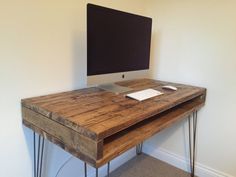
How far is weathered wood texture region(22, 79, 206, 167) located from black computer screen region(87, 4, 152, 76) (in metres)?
0.22

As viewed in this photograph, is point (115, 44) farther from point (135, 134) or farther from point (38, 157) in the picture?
point (38, 157)

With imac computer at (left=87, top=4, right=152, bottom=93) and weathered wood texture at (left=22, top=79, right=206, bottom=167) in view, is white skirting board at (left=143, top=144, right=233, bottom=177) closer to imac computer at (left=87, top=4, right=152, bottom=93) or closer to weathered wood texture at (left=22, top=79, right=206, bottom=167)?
weathered wood texture at (left=22, top=79, right=206, bottom=167)

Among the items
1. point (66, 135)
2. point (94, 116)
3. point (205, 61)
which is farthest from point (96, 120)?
point (205, 61)

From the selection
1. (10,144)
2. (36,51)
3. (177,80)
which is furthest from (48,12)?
(177,80)

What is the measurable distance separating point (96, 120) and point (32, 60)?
603mm

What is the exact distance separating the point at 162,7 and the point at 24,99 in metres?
1.49

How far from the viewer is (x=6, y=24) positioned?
1117mm

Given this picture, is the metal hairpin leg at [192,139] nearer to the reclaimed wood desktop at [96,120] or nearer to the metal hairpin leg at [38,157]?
the reclaimed wood desktop at [96,120]

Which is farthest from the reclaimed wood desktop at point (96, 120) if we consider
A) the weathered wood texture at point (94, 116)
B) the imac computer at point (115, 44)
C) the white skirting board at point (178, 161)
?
the white skirting board at point (178, 161)

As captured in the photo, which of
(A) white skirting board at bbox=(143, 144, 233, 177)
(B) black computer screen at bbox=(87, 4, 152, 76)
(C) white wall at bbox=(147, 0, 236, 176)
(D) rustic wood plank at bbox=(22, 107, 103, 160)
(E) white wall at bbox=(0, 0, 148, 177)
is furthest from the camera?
(A) white skirting board at bbox=(143, 144, 233, 177)

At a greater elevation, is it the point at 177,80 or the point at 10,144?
the point at 177,80

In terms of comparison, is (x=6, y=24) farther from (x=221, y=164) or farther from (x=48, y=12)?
(x=221, y=164)

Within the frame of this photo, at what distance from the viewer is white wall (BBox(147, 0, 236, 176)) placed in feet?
5.54

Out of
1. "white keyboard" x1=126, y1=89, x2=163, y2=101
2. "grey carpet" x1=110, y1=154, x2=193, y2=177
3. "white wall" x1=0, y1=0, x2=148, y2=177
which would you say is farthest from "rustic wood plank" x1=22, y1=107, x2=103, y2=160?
"grey carpet" x1=110, y1=154, x2=193, y2=177
